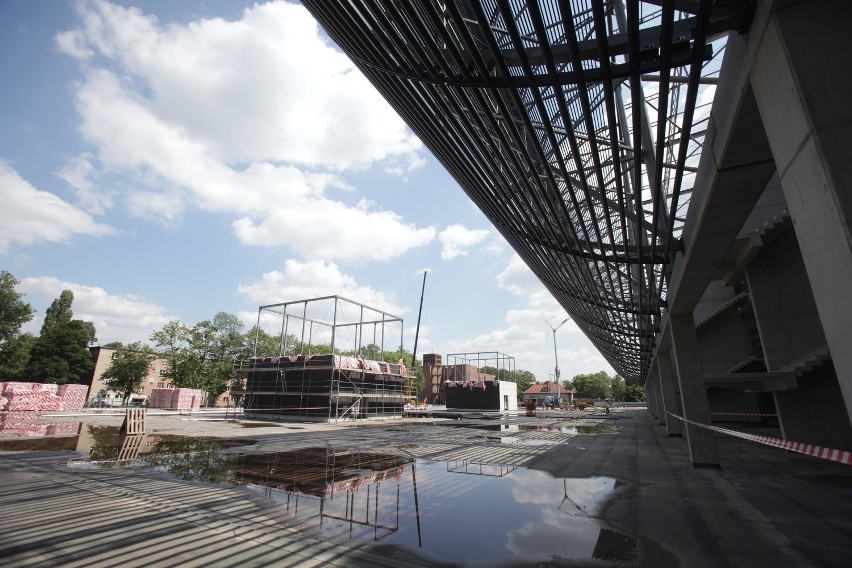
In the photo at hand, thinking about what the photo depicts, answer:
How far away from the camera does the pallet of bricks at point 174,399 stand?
4716cm

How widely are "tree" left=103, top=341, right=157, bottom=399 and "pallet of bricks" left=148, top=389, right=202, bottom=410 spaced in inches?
116

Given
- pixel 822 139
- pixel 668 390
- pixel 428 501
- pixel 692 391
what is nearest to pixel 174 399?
pixel 668 390

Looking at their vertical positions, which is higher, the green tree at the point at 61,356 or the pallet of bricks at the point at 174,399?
the green tree at the point at 61,356

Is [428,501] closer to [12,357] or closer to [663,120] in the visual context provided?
[663,120]

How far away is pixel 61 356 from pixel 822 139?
79.6 metres

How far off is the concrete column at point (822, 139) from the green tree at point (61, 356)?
76.5 m

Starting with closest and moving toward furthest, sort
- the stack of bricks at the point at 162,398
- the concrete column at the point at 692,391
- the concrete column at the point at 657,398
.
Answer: the concrete column at the point at 692,391, the concrete column at the point at 657,398, the stack of bricks at the point at 162,398

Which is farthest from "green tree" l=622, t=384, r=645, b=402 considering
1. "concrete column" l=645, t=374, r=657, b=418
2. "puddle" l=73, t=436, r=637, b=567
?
"puddle" l=73, t=436, r=637, b=567

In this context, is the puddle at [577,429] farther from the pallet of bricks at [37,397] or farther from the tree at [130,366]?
the tree at [130,366]

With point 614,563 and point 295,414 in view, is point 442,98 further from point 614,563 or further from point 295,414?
point 295,414

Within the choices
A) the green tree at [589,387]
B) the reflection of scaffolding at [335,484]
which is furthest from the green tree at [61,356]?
the green tree at [589,387]

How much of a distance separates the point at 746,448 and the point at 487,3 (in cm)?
1761

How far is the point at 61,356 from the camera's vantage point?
57844 mm

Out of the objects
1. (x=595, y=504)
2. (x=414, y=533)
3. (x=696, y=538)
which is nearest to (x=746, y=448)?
(x=595, y=504)
